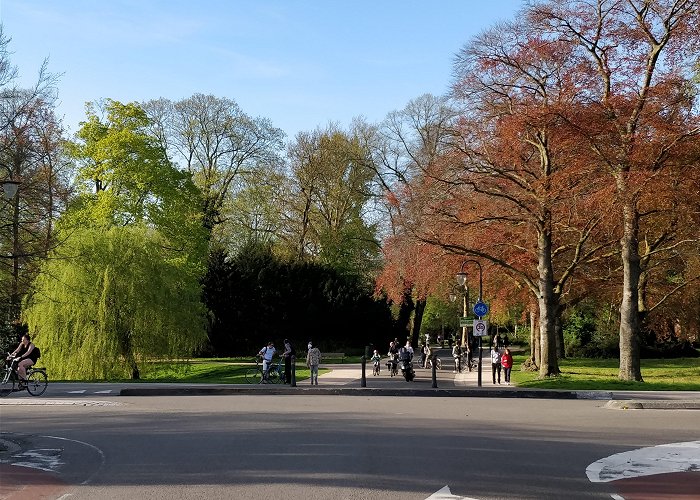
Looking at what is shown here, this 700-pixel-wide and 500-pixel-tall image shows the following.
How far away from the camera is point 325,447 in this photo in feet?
41.6

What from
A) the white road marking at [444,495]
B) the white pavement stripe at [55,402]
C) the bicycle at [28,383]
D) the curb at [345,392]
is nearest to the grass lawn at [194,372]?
the curb at [345,392]

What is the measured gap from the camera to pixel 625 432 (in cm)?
1533

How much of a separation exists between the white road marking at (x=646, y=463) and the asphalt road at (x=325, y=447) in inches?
10.1

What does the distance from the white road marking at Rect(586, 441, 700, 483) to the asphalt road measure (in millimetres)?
256

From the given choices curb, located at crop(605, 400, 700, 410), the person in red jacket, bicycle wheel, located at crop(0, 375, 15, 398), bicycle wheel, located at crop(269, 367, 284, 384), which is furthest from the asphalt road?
the person in red jacket

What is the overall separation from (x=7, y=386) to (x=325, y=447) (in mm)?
17569

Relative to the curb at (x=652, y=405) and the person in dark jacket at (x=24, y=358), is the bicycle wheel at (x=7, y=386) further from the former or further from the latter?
the curb at (x=652, y=405)

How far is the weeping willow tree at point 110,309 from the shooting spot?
119ft

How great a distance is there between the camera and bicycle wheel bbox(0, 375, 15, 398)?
25.2m

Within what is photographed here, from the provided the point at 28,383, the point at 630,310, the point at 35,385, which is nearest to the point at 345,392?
the point at 35,385

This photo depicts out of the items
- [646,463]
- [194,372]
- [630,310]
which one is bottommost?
[194,372]

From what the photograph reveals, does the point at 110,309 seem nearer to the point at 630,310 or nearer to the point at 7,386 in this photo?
the point at 7,386

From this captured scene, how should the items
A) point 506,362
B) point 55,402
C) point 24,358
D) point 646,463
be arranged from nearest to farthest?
1. point 646,463
2. point 55,402
3. point 24,358
4. point 506,362

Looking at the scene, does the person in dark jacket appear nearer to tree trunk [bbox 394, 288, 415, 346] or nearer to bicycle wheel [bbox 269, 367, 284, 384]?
bicycle wheel [bbox 269, 367, 284, 384]
